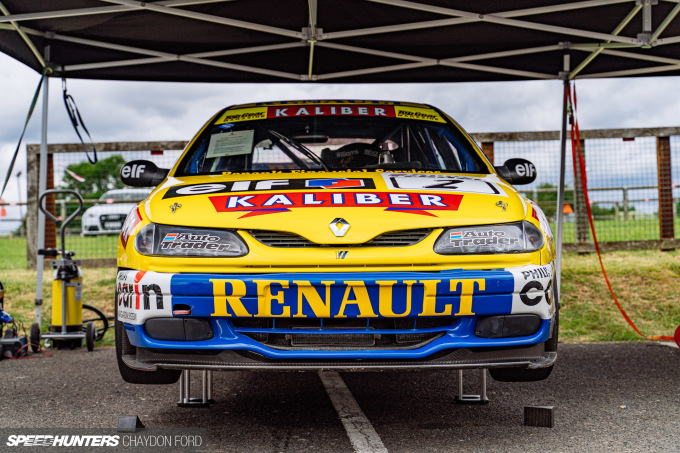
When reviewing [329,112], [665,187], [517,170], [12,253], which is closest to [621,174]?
[665,187]

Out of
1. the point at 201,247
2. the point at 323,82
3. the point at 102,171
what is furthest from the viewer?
the point at 102,171

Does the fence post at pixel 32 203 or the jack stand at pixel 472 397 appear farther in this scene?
the fence post at pixel 32 203

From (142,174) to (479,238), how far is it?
2.27 meters

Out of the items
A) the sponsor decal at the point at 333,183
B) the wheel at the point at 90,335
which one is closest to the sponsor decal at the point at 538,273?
the sponsor decal at the point at 333,183

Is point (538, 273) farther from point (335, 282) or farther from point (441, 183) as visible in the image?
point (335, 282)

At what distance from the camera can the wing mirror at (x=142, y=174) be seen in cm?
429

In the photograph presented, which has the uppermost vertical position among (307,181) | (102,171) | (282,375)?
(102,171)

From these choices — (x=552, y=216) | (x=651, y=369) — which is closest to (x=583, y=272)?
(x=552, y=216)

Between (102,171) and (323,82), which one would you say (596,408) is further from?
(102,171)

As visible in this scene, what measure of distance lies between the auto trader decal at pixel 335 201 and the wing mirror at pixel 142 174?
3.81 ft

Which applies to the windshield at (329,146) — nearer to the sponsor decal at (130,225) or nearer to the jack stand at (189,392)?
the sponsor decal at (130,225)

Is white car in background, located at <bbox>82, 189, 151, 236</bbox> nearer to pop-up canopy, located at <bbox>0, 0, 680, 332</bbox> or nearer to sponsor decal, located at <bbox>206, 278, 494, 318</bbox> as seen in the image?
pop-up canopy, located at <bbox>0, 0, 680, 332</bbox>

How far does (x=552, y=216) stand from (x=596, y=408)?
6.97 m

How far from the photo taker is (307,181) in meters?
3.54
